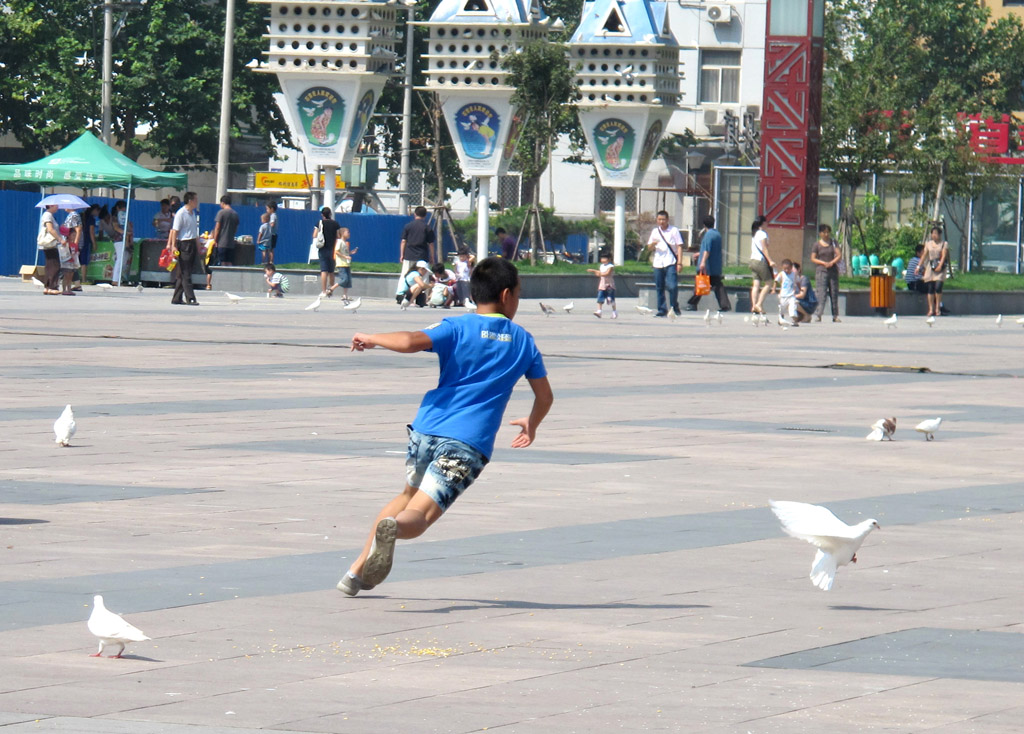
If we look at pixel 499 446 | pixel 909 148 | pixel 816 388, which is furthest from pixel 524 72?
pixel 499 446

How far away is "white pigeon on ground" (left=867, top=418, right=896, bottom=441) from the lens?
12.7 meters

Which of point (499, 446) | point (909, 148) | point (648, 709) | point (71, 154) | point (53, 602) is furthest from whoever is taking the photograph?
point (909, 148)

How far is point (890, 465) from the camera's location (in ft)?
38.0

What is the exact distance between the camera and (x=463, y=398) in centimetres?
705

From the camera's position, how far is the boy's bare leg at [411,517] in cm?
681

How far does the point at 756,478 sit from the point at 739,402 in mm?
4881

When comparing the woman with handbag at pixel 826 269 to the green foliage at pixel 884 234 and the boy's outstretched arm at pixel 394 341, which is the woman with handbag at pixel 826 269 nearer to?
the green foliage at pixel 884 234

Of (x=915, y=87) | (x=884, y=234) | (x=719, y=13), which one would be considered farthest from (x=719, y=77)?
(x=884, y=234)

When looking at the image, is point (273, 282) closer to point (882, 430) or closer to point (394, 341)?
point (882, 430)

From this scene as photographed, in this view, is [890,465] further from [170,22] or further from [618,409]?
[170,22]

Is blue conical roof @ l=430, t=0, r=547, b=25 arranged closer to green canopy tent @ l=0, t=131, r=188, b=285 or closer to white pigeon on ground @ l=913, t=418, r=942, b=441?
green canopy tent @ l=0, t=131, r=188, b=285

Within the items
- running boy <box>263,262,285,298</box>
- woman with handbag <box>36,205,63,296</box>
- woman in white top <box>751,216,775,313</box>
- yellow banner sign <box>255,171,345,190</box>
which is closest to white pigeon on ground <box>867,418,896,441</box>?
woman in white top <box>751,216,775,313</box>

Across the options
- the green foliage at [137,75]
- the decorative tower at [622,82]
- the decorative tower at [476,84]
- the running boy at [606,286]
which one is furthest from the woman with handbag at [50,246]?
the green foliage at [137,75]

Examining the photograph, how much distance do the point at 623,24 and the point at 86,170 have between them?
19.1m
